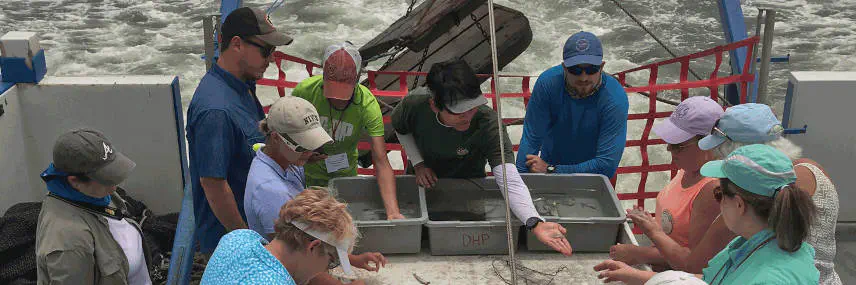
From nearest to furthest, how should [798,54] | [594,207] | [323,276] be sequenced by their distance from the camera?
[323,276] < [594,207] < [798,54]

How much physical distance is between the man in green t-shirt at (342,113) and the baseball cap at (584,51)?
923 mm

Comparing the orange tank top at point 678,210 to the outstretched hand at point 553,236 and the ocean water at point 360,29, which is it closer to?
the outstretched hand at point 553,236

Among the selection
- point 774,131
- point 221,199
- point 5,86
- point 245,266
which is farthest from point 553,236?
point 5,86

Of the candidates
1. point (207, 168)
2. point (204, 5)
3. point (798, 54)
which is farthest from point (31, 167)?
point (798, 54)

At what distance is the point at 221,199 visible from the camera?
10.4 feet

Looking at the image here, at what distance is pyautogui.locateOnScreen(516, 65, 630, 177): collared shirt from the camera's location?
366 cm

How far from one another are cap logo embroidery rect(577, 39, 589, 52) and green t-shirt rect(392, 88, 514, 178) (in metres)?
0.58

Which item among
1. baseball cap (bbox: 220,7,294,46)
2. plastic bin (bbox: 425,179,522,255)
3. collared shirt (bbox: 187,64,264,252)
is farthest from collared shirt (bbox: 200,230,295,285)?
baseball cap (bbox: 220,7,294,46)

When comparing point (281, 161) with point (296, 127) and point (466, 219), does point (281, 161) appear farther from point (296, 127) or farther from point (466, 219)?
point (466, 219)

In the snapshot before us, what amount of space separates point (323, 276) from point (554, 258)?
87 centimetres

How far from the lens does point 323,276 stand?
2672 millimetres

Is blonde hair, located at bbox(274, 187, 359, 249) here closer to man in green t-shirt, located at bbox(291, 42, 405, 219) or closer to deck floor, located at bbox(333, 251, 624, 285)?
deck floor, located at bbox(333, 251, 624, 285)

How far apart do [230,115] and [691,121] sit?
1.76m

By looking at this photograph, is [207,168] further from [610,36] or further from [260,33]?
[610,36]
